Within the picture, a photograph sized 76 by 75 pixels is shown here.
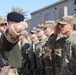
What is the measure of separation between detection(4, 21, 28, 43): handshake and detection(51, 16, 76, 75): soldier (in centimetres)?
134

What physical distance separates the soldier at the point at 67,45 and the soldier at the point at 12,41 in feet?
2.98

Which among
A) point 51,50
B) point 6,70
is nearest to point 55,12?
point 51,50

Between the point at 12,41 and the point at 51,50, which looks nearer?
the point at 12,41

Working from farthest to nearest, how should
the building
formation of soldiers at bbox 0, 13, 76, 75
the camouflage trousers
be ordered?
the building → formation of soldiers at bbox 0, 13, 76, 75 → the camouflage trousers

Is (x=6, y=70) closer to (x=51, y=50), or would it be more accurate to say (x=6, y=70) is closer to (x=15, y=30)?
(x=15, y=30)

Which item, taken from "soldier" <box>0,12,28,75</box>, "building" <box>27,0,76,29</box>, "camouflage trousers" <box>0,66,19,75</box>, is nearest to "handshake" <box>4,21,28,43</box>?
"soldier" <box>0,12,28,75</box>

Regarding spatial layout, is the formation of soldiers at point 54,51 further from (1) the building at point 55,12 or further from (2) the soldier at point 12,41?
(1) the building at point 55,12

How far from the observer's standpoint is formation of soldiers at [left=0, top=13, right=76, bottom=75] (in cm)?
520

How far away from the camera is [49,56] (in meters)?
6.51

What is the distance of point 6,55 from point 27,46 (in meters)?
3.87

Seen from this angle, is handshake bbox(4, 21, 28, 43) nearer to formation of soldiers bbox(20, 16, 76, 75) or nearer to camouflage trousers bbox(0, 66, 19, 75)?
camouflage trousers bbox(0, 66, 19, 75)

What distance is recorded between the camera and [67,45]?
546 cm

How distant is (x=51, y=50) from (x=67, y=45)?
987mm

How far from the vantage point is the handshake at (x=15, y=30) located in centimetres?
401
